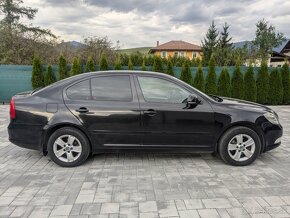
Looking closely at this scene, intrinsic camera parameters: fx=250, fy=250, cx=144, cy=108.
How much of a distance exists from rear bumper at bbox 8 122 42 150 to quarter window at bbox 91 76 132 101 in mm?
1069

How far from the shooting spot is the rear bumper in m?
4.00

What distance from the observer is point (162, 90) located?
4.14m

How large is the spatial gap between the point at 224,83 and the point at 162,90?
775 cm

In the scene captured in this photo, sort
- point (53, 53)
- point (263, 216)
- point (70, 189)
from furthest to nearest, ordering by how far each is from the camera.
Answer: point (53, 53) → point (70, 189) → point (263, 216)

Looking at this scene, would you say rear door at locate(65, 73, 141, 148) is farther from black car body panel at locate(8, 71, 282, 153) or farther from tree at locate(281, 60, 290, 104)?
tree at locate(281, 60, 290, 104)

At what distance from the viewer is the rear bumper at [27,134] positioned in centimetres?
400

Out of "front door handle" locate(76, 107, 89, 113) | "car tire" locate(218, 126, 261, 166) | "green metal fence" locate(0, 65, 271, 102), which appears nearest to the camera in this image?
"front door handle" locate(76, 107, 89, 113)

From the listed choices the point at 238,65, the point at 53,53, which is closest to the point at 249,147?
the point at 238,65

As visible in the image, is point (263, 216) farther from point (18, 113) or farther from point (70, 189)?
point (18, 113)

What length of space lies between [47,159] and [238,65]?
370 inches

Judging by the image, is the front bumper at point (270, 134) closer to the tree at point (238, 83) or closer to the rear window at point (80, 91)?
the rear window at point (80, 91)

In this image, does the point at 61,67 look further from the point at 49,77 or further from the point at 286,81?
the point at 286,81

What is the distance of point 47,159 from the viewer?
4406 millimetres

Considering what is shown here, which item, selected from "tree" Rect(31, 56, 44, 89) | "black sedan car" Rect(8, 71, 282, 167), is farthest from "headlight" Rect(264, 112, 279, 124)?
"tree" Rect(31, 56, 44, 89)
